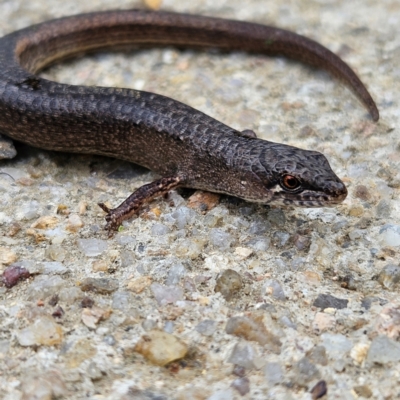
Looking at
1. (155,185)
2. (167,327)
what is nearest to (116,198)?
(155,185)

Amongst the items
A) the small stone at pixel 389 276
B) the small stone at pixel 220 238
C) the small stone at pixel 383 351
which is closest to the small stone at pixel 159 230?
the small stone at pixel 220 238

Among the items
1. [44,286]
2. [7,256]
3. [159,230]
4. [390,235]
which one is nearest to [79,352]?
[44,286]

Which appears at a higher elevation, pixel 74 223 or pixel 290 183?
pixel 290 183

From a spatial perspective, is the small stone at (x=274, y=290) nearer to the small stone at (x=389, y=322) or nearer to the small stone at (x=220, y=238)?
the small stone at (x=220, y=238)

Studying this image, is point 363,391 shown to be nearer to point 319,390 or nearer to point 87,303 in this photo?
point 319,390

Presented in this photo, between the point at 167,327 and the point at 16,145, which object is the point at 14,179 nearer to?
the point at 16,145
